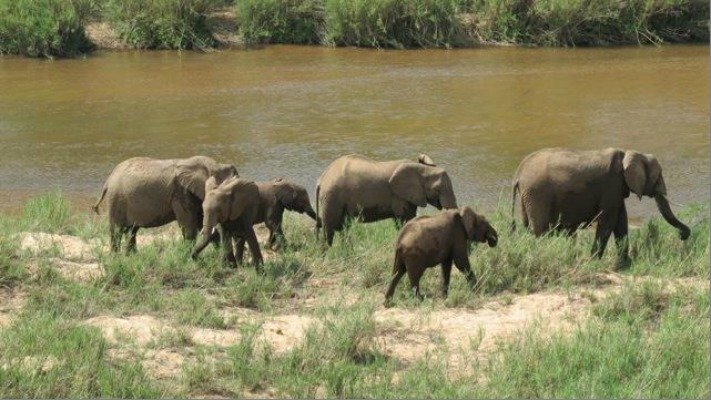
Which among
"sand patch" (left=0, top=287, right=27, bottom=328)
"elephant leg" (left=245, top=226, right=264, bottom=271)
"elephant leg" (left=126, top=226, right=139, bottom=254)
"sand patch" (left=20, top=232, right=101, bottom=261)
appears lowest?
"sand patch" (left=20, top=232, right=101, bottom=261)

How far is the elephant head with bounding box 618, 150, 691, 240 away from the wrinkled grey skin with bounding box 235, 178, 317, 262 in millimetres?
3052

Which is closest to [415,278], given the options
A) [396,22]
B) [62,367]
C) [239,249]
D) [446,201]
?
[239,249]

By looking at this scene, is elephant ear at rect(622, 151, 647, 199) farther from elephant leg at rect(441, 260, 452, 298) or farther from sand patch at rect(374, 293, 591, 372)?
elephant leg at rect(441, 260, 452, 298)

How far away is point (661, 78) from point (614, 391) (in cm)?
1694

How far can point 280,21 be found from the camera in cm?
2909

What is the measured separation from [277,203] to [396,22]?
17.8 metres

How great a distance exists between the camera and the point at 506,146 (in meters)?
17.5

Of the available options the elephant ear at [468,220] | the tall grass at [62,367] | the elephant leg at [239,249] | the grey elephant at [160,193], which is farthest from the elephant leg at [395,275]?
the tall grass at [62,367]

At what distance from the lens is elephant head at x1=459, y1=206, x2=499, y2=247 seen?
938 centimetres

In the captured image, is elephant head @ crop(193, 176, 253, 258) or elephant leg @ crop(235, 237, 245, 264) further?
elephant leg @ crop(235, 237, 245, 264)

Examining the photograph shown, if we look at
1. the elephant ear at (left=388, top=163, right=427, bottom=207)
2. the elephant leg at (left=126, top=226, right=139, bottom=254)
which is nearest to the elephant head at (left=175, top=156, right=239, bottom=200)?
the elephant leg at (left=126, top=226, right=139, bottom=254)

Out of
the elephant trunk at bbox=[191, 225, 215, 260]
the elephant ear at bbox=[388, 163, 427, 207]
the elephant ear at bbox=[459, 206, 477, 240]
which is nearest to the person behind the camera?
the elephant ear at bbox=[459, 206, 477, 240]

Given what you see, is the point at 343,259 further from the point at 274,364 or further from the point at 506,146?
the point at 506,146

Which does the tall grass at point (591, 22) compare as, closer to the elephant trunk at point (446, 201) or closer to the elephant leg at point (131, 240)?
the elephant trunk at point (446, 201)
